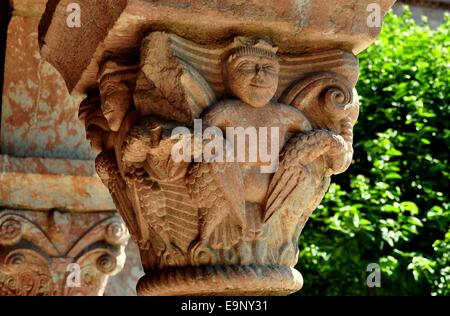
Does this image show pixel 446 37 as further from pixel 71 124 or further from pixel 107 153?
pixel 107 153

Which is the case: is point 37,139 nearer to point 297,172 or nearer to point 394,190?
point 297,172

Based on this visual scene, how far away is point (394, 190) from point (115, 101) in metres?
4.38

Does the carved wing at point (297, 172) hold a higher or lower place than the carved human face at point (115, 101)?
lower

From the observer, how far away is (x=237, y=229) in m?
3.20

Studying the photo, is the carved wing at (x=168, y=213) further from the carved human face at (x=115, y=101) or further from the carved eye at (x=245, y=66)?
the carved eye at (x=245, y=66)

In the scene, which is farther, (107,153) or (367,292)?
(367,292)

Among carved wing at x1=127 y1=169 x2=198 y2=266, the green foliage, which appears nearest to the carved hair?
carved wing at x1=127 y1=169 x2=198 y2=266

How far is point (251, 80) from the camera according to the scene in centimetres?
318

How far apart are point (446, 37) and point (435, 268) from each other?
2.23 metres

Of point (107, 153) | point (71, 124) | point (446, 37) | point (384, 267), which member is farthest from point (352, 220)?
point (107, 153)

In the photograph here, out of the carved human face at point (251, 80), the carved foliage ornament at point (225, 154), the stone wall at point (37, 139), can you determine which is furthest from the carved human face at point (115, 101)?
the stone wall at point (37, 139)

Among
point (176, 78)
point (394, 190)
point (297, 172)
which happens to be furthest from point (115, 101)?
point (394, 190)

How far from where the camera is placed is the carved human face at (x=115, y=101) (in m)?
3.34

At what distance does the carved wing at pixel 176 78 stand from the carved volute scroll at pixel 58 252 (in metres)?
1.82
